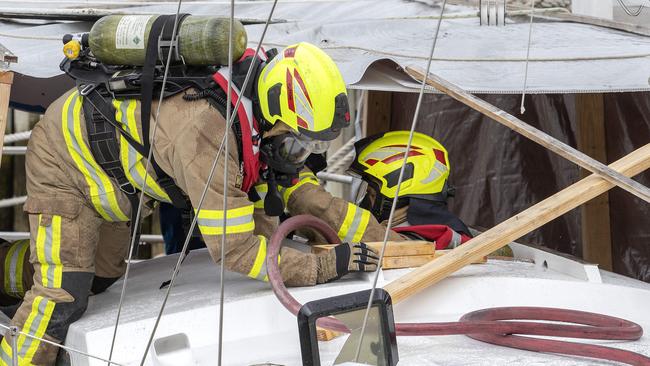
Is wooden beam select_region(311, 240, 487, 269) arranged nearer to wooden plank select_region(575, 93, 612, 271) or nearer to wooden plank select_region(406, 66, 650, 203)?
wooden plank select_region(406, 66, 650, 203)

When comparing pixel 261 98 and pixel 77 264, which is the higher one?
pixel 261 98

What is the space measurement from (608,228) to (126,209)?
98.4 inches

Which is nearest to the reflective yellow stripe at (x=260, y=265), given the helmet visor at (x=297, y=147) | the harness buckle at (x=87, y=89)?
the helmet visor at (x=297, y=147)

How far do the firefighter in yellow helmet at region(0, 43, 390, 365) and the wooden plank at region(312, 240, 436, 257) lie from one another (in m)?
0.13

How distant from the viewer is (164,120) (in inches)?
146

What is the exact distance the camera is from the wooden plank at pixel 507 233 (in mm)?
3721

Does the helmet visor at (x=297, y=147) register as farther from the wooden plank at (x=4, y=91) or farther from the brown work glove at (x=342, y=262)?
the wooden plank at (x=4, y=91)

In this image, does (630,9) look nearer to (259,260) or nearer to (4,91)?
(259,260)

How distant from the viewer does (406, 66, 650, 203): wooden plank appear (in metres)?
3.52

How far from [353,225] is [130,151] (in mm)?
915

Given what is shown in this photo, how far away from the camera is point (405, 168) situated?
178 inches

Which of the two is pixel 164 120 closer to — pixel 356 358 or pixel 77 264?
pixel 77 264

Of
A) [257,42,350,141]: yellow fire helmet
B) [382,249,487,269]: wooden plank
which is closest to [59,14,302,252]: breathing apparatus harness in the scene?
[257,42,350,141]: yellow fire helmet

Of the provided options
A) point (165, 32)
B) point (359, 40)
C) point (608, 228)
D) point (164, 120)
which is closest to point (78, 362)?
point (164, 120)
